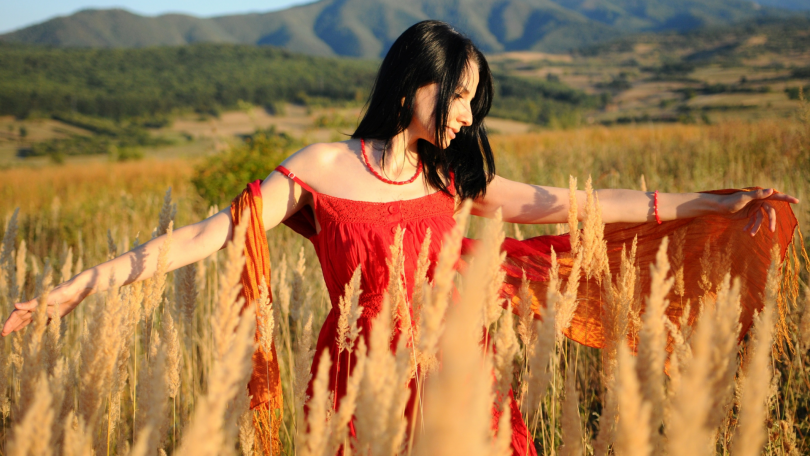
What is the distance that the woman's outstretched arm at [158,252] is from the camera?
4.08 feet

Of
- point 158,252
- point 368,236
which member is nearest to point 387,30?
point 368,236

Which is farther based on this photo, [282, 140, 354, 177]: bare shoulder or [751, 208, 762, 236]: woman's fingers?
[282, 140, 354, 177]: bare shoulder

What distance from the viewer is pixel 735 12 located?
5802 inches

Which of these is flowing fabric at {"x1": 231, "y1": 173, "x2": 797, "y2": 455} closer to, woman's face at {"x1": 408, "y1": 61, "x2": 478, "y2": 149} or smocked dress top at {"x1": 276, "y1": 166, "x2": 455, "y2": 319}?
smocked dress top at {"x1": 276, "y1": 166, "x2": 455, "y2": 319}

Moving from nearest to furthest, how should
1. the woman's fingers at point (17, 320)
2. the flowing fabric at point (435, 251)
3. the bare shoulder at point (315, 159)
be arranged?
the woman's fingers at point (17, 320), the flowing fabric at point (435, 251), the bare shoulder at point (315, 159)

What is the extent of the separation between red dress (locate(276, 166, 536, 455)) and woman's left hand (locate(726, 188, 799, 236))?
1.02m

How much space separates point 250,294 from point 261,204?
0.30m

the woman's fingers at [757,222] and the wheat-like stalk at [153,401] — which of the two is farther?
the woman's fingers at [757,222]

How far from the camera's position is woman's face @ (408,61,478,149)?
173cm

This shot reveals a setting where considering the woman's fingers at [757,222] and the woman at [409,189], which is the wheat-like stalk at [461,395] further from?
the woman's fingers at [757,222]

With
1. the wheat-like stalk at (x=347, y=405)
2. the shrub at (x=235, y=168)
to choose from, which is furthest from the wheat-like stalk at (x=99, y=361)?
the shrub at (x=235, y=168)

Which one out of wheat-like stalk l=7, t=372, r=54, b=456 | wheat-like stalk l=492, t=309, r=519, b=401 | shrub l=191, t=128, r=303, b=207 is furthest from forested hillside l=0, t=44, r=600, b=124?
wheat-like stalk l=7, t=372, r=54, b=456

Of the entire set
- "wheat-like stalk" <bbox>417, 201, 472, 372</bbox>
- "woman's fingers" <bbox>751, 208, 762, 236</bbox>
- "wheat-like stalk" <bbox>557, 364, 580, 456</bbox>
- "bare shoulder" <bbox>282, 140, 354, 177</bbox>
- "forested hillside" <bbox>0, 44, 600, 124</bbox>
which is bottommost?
"wheat-like stalk" <bbox>557, 364, 580, 456</bbox>

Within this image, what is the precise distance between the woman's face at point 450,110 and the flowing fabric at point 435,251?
282 mm
